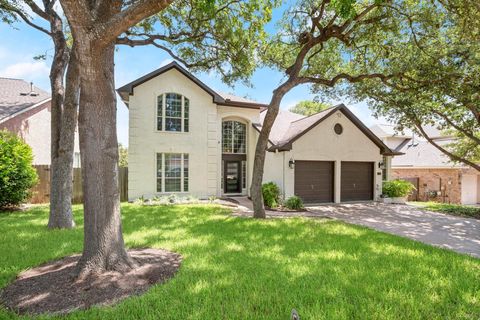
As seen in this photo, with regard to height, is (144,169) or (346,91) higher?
(346,91)

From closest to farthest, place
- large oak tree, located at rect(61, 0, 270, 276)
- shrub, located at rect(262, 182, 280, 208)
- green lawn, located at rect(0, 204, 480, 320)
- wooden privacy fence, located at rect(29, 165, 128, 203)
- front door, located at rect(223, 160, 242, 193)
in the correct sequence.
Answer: green lawn, located at rect(0, 204, 480, 320) < large oak tree, located at rect(61, 0, 270, 276) < shrub, located at rect(262, 182, 280, 208) < wooden privacy fence, located at rect(29, 165, 128, 203) < front door, located at rect(223, 160, 242, 193)

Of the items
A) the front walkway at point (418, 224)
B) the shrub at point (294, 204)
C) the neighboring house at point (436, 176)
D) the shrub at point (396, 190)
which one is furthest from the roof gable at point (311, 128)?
the neighboring house at point (436, 176)

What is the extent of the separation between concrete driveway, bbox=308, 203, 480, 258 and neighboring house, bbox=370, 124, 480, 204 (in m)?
10.5

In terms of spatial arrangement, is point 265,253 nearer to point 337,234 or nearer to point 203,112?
point 337,234

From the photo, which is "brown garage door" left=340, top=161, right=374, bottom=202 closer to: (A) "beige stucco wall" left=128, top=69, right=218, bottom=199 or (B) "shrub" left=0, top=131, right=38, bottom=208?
(A) "beige stucco wall" left=128, top=69, right=218, bottom=199

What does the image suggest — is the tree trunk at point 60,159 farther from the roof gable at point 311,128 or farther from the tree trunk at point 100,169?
the roof gable at point 311,128

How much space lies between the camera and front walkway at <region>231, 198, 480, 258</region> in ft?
23.5

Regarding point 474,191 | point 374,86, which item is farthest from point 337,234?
point 474,191

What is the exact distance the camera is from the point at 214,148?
15172 mm

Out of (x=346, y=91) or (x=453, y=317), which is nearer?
(x=453, y=317)

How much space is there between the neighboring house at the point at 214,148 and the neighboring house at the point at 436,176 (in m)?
7.56

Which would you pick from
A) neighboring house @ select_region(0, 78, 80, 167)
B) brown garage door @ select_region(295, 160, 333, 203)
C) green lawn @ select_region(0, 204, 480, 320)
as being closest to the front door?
brown garage door @ select_region(295, 160, 333, 203)

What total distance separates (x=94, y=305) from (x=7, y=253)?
3572 mm

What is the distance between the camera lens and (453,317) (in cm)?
319
